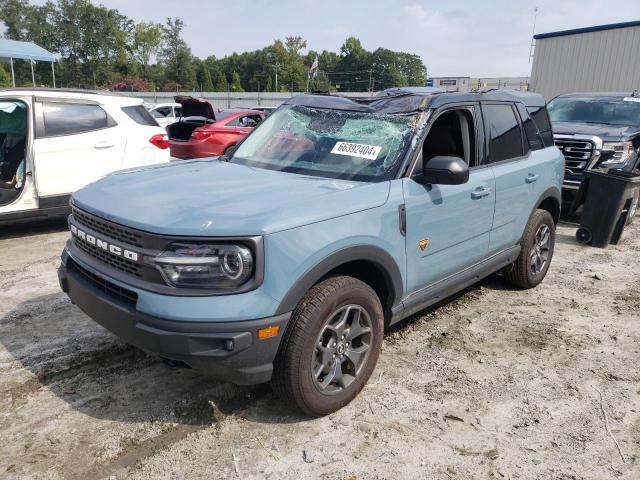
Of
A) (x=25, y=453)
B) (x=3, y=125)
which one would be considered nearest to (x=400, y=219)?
(x=25, y=453)

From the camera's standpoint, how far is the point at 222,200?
2770mm

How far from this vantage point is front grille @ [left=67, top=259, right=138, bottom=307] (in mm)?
2621

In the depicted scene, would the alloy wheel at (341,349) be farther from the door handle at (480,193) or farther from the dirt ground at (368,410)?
the door handle at (480,193)

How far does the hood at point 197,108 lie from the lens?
44.1ft

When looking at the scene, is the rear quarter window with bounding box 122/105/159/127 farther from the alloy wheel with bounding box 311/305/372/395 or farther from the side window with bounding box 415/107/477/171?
the alloy wheel with bounding box 311/305/372/395

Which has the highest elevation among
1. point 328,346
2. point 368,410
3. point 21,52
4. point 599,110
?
point 21,52

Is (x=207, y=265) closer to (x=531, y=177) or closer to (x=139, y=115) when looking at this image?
(x=531, y=177)

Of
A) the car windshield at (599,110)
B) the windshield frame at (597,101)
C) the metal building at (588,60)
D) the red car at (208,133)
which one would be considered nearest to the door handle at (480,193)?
the windshield frame at (597,101)

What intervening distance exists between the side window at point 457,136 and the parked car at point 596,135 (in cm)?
412

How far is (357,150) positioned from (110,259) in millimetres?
1680

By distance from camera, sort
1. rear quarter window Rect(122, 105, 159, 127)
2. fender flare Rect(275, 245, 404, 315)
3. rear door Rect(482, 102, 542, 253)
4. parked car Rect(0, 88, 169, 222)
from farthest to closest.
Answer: rear quarter window Rect(122, 105, 159, 127) < parked car Rect(0, 88, 169, 222) < rear door Rect(482, 102, 542, 253) < fender flare Rect(275, 245, 404, 315)

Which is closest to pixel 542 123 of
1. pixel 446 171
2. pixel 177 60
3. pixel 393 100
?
pixel 393 100

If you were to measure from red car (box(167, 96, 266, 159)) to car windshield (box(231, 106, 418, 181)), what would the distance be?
22.5 feet

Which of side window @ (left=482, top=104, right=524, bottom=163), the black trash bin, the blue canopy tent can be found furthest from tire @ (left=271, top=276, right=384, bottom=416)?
the blue canopy tent
